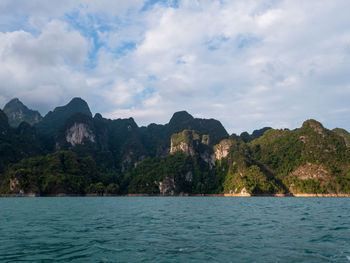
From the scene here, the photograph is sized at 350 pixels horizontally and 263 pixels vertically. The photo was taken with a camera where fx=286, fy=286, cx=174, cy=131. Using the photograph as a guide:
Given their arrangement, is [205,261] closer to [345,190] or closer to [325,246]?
[325,246]

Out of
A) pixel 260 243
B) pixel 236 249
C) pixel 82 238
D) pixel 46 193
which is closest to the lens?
pixel 236 249

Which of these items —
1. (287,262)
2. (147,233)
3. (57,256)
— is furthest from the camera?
(147,233)

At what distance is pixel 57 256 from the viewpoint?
54.5ft

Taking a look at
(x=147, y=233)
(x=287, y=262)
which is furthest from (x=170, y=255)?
(x=147, y=233)

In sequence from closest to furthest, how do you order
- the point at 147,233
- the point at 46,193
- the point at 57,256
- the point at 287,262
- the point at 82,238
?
the point at 287,262 < the point at 57,256 < the point at 82,238 < the point at 147,233 < the point at 46,193

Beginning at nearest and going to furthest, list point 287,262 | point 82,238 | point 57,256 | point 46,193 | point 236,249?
point 287,262
point 57,256
point 236,249
point 82,238
point 46,193

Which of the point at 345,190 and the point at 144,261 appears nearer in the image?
the point at 144,261

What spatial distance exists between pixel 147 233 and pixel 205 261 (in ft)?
34.4

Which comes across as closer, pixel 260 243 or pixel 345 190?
pixel 260 243

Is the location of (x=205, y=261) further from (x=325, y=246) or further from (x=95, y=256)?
(x=325, y=246)

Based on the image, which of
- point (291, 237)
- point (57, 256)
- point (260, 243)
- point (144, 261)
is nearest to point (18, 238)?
point (57, 256)

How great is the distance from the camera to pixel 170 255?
55.3 feet

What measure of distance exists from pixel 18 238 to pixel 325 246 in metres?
22.7

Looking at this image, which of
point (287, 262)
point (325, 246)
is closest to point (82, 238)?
point (287, 262)
